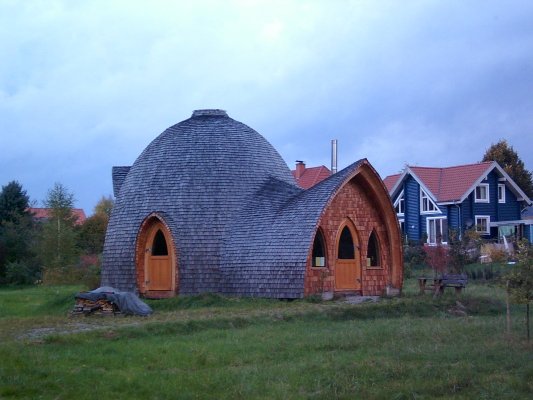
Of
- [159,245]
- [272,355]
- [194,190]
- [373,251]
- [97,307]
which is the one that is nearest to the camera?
[272,355]

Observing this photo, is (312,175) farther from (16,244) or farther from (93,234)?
(16,244)

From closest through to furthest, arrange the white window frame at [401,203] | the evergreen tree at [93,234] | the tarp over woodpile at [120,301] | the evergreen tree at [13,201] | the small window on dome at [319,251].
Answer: the tarp over woodpile at [120,301] < the small window on dome at [319,251] < the white window frame at [401,203] < the evergreen tree at [13,201] < the evergreen tree at [93,234]

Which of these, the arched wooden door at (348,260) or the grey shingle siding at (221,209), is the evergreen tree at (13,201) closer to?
the grey shingle siding at (221,209)

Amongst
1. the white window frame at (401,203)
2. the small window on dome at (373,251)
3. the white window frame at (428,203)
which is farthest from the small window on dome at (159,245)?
the white window frame at (401,203)

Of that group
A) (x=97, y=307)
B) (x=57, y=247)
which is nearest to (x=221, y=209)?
(x=97, y=307)

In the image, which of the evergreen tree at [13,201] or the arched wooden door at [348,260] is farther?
the evergreen tree at [13,201]

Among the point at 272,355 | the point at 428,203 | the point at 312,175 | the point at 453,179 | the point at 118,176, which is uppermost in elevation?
the point at 312,175

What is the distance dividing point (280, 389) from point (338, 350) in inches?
135

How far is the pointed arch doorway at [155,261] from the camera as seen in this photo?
25.3 metres

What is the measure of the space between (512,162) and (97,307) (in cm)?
5135

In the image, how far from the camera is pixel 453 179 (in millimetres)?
47406

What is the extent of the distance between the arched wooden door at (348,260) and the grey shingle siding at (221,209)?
1.91 metres

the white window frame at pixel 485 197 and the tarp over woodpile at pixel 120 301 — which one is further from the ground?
the white window frame at pixel 485 197

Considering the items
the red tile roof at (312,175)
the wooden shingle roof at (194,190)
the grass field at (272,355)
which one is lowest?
the grass field at (272,355)
